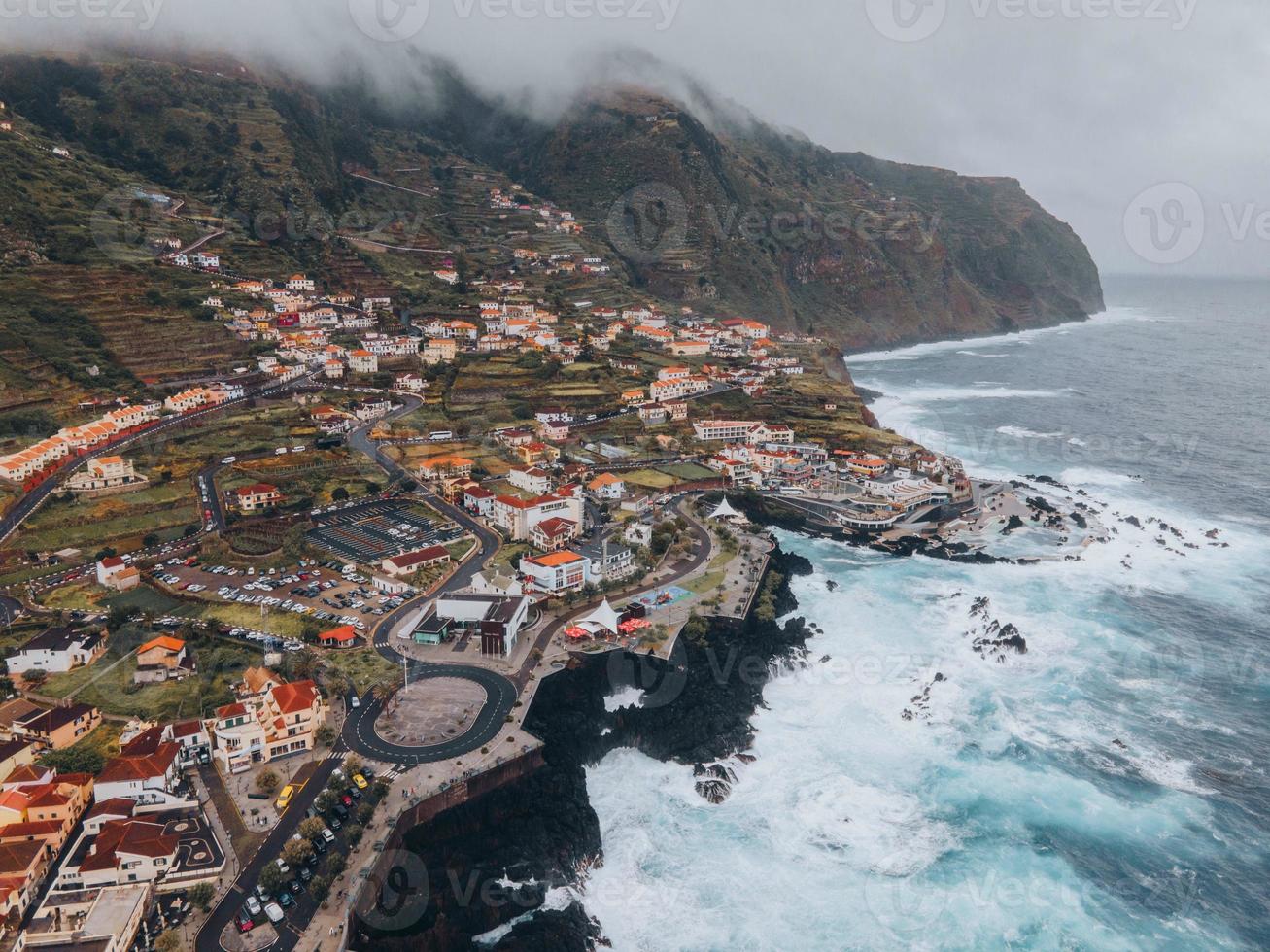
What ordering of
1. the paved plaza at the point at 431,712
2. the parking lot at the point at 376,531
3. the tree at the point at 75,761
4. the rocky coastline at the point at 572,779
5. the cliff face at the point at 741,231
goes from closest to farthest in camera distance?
the rocky coastline at the point at 572,779
the tree at the point at 75,761
the paved plaza at the point at 431,712
the parking lot at the point at 376,531
the cliff face at the point at 741,231

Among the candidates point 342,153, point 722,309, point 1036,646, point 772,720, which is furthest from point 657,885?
point 342,153

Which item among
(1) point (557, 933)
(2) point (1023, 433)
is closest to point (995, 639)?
(1) point (557, 933)

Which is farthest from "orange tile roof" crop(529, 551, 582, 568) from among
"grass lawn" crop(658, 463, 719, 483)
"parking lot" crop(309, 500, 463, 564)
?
"grass lawn" crop(658, 463, 719, 483)

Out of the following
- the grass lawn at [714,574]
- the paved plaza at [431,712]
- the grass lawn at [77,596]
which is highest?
the grass lawn at [77,596]

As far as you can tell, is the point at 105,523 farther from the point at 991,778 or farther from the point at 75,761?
the point at 991,778

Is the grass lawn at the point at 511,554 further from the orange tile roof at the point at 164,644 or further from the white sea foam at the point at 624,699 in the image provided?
the orange tile roof at the point at 164,644

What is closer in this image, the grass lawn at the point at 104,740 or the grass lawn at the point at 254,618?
the grass lawn at the point at 104,740

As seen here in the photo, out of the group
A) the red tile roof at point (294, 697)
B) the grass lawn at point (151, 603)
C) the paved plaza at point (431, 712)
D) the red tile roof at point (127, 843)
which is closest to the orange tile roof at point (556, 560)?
the paved plaza at point (431, 712)

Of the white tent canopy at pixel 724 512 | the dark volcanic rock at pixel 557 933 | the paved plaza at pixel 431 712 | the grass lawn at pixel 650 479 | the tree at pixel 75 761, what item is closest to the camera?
the dark volcanic rock at pixel 557 933
